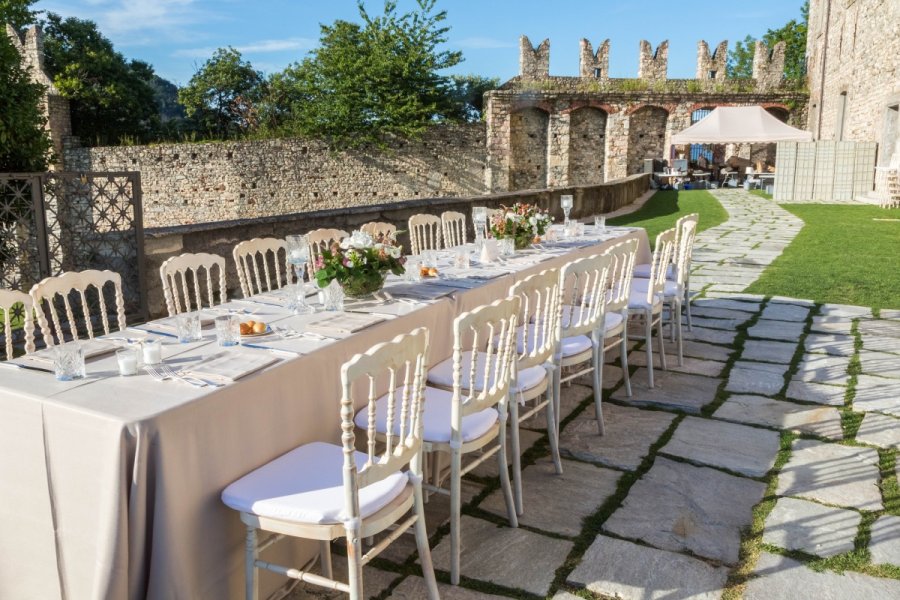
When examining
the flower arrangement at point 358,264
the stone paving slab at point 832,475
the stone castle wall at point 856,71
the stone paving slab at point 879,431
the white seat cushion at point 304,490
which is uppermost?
the stone castle wall at point 856,71

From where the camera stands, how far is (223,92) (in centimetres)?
2873

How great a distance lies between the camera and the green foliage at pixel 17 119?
4.88 meters

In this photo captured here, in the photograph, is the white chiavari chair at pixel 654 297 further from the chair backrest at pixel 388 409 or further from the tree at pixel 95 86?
the tree at pixel 95 86

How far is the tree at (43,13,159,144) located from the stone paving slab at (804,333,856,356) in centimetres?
2426

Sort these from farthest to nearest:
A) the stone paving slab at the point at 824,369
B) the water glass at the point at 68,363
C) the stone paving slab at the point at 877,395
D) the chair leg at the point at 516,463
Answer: the stone paving slab at the point at 824,369 < the stone paving slab at the point at 877,395 < the chair leg at the point at 516,463 < the water glass at the point at 68,363

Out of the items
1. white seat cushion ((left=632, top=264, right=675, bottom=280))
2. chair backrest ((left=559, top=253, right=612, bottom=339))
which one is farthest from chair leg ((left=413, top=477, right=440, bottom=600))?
white seat cushion ((left=632, top=264, right=675, bottom=280))

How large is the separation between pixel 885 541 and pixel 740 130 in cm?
1441

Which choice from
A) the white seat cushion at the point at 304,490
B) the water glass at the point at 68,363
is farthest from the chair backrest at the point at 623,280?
the water glass at the point at 68,363

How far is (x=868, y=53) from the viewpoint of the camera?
15.4 metres

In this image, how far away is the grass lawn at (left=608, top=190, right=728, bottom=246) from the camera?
416 inches

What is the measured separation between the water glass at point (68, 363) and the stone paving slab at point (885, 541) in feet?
8.07

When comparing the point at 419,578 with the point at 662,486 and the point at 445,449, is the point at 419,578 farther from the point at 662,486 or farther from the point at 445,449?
the point at 662,486

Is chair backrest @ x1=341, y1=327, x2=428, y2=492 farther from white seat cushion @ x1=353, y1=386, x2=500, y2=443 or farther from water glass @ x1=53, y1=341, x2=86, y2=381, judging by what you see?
A: water glass @ x1=53, y1=341, x2=86, y2=381

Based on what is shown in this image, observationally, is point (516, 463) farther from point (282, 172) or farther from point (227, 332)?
point (282, 172)
